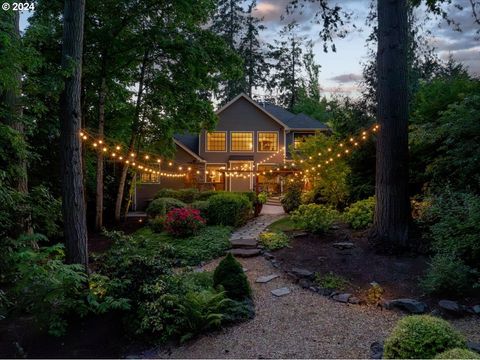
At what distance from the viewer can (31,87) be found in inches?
272

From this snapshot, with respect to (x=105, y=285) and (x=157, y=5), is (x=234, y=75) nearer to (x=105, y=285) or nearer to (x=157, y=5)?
(x=157, y=5)

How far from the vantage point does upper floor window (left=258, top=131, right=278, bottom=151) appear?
22797mm

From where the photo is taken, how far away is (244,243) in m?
8.90

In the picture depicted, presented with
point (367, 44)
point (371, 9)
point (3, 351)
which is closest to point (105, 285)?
point (3, 351)

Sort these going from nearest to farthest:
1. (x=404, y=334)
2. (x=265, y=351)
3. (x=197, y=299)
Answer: (x=404, y=334) < (x=265, y=351) < (x=197, y=299)

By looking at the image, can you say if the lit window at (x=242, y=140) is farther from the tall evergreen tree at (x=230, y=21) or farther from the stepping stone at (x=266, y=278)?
the stepping stone at (x=266, y=278)

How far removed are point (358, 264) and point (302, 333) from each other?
2731mm

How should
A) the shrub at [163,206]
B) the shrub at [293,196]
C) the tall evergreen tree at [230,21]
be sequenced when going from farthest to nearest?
1. the tall evergreen tree at [230,21]
2. the shrub at [293,196]
3. the shrub at [163,206]

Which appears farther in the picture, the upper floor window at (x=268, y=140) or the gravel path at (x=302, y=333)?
the upper floor window at (x=268, y=140)

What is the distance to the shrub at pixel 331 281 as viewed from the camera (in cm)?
609

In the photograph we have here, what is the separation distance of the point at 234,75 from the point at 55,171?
23.3 ft

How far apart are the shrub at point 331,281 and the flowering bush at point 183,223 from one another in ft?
14.7

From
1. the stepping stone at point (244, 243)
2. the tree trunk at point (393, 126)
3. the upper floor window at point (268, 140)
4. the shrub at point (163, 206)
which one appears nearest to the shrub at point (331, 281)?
the tree trunk at point (393, 126)

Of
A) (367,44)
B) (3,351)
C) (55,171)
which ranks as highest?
(367,44)
